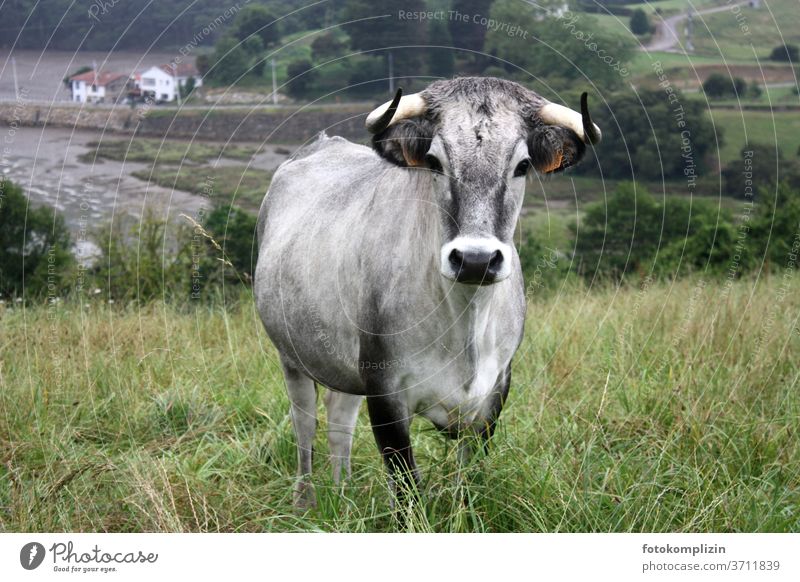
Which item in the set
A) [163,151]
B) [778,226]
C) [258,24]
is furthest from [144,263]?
[778,226]

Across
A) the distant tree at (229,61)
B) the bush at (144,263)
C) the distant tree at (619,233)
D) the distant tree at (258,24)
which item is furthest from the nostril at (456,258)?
the distant tree at (619,233)

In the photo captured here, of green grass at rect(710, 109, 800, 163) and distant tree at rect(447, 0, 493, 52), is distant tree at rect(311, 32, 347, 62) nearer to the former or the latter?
distant tree at rect(447, 0, 493, 52)

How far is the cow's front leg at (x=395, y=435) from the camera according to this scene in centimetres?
605

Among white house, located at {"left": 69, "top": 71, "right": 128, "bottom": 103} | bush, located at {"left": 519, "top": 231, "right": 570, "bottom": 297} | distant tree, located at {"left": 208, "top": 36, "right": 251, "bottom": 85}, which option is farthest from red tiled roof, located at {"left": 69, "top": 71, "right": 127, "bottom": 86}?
bush, located at {"left": 519, "top": 231, "right": 570, "bottom": 297}

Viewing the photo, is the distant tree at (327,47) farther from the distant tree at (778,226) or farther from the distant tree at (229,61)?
the distant tree at (778,226)

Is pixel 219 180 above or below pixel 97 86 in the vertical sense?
below

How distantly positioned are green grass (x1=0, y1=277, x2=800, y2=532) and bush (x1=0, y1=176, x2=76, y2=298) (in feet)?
7.82

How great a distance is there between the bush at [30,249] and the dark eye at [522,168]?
8.99 metres

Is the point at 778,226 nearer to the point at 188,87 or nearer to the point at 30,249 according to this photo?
the point at 188,87

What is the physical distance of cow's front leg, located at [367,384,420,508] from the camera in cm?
605

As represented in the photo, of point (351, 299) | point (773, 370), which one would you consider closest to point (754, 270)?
point (773, 370)

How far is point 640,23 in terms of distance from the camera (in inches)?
346

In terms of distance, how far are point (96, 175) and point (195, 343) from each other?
615cm

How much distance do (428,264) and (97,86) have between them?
5.06 meters
